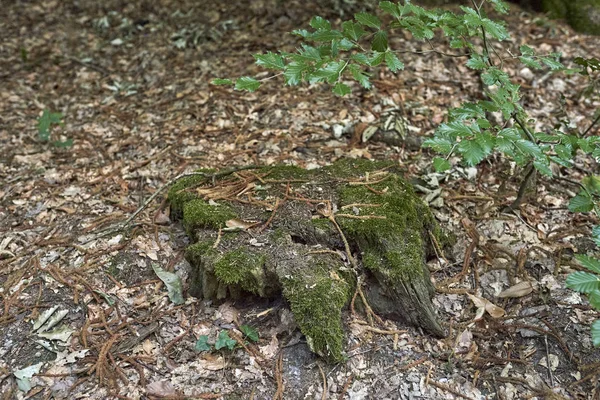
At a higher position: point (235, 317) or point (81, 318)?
point (235, 317)

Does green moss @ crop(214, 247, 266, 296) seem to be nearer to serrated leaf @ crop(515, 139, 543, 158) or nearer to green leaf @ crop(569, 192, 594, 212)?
serrated leaf @ crop(515, 139, 543, 158)

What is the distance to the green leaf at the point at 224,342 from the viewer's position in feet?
9.09

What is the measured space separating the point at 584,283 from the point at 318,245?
1477 millimetres

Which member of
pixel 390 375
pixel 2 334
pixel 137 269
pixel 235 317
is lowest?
pixel 2 334

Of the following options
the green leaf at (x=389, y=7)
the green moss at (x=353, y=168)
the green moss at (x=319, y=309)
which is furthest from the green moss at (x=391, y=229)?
the green leaf at (x=389, y=7)

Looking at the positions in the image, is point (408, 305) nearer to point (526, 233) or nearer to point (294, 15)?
point (526, 233)

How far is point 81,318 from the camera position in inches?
120

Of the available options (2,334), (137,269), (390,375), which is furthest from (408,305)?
(2,334)

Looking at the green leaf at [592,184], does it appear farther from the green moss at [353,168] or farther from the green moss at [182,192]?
the green moss at [182,192]

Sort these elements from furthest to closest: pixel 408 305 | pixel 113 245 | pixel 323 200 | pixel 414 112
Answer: pixel 414 112, pixel 113 245, pixel 323 200, pixel 408 305

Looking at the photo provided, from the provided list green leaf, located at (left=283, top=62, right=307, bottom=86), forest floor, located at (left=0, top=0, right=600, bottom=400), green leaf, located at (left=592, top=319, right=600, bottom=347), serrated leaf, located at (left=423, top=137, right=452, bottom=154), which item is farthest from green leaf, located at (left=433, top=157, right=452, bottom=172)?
forest floor, located at (left=0, top=0, right=600, bottom=400)

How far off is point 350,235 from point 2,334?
2212 mm

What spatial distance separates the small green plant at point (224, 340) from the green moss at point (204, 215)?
686 mm

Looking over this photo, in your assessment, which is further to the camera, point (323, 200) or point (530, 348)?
point (323, 200)
